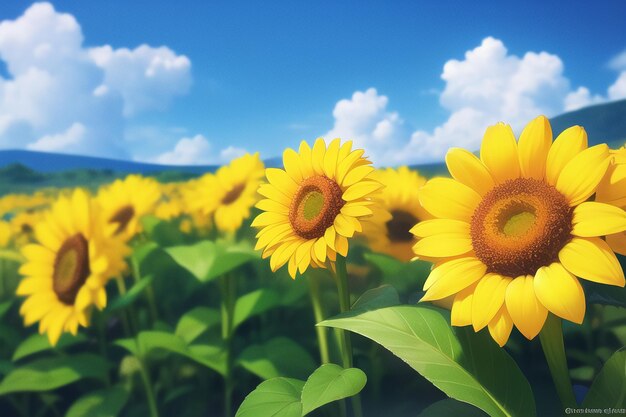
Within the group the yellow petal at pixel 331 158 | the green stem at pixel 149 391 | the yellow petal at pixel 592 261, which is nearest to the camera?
the yellow petal at pixel 592 261

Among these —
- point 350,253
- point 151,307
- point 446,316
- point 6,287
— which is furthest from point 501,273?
point 6,287

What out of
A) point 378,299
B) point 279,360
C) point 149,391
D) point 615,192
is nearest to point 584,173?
point 615,192

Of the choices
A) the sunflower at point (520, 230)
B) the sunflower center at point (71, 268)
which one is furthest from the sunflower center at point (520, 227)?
the sunflower center at point (71, 268)

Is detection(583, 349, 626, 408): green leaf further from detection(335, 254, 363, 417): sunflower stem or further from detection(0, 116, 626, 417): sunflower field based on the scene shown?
detection(335, 254, 363, 417): sunflower stem

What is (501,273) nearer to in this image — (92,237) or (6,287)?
(92,237)

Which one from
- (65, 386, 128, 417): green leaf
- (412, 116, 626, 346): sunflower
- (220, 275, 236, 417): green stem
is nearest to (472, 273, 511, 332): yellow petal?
(412, 116, 626, 346): sunflower

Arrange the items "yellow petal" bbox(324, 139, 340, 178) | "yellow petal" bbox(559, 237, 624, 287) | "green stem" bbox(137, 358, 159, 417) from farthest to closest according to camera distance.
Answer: "green stem" bbox(137, 358, 159, 417), "yellow petal" bbox(324, 139, 340, 178), "yellow petal" bbox(559, 237, 624, 287)

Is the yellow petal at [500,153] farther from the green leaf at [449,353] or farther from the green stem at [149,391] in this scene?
the green stem at [149,391]
